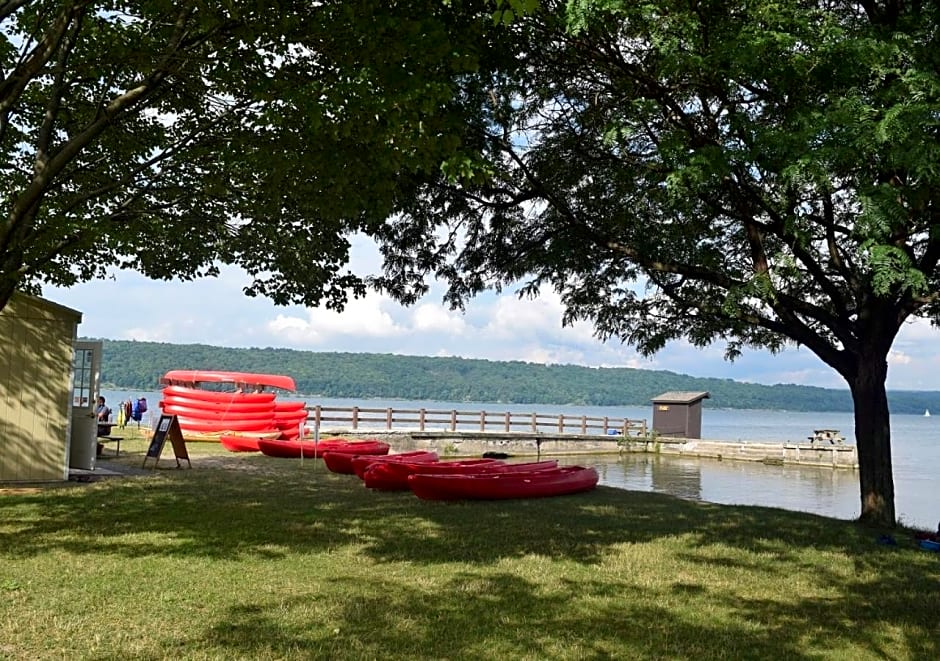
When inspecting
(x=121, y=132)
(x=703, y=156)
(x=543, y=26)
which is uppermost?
(x=543, y=26)

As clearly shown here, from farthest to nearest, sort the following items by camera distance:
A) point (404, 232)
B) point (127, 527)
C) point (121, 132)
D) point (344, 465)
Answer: point (344, 465), point (404, 232), point (121, 132), point (127, 527)

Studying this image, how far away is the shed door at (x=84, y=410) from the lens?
47.9ft

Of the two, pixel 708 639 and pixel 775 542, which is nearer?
pixel 708 639

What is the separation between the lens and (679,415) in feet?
136

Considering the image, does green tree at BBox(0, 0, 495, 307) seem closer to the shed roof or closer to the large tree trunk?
the large tree trunk

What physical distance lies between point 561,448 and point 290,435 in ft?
47.6

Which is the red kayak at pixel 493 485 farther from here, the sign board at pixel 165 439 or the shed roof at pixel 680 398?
the shed roof at pixel 680 398

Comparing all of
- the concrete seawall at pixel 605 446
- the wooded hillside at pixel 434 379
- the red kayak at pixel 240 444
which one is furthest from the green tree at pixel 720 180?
the wooded hillside at pixel 434 379

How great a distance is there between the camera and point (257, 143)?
9.93 meters

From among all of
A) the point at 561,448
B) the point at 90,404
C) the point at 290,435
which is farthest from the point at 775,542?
the point at 561,448

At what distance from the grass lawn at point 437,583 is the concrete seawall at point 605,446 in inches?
737

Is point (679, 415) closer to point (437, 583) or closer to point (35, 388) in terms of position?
point (35, 388)

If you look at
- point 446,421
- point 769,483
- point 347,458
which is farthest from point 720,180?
point 446,421

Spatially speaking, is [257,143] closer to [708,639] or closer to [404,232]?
[404,232]
